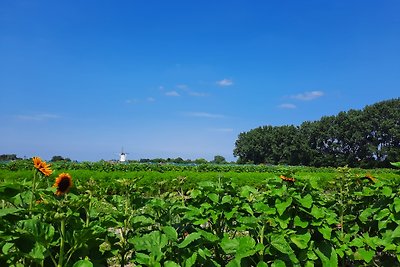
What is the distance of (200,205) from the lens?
2.86 meters

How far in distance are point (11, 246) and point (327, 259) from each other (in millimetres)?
2052

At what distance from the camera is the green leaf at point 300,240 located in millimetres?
2613

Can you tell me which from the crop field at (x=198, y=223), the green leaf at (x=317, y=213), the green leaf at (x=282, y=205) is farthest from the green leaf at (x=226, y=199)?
the green leaf at (x=317, y=213)

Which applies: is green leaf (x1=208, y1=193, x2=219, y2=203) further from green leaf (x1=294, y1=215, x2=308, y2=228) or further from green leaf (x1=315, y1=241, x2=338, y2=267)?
green leaf (x1=315, y1=241, x2=338, y2=267)

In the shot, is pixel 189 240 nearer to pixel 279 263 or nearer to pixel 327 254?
pixel 279 263

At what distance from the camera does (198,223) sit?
2.57 metres

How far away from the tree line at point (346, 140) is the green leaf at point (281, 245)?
56.0 meters

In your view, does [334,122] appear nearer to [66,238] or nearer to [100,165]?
[100,165]

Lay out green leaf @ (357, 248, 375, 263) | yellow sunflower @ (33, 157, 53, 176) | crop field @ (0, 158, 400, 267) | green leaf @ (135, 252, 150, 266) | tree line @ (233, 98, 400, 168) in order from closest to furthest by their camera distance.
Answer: crop field @ (0, 158, 400, 267) < green leaf @ (135, 252, 150, 266) < yellow sunflower @ (33, 157, 53, 176) < green leaf @ (357, 248, 375, 263) < tree line @ (233, 98, 400, 168)

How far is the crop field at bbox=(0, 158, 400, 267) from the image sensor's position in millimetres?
2137

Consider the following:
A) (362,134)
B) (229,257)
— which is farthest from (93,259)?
(362,134)

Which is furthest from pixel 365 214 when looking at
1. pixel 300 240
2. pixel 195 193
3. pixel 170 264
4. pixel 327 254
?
pixel 170 264

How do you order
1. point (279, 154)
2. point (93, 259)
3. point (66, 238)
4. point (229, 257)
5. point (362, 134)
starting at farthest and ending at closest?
point (279, 154) → point (362, 134) → point (229, 257) → point (93, 259) → point (66, 238)

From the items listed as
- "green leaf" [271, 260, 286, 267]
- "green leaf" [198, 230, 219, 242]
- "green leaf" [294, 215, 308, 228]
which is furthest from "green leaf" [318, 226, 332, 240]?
"green leaf" [198, 230, 219, 242]
